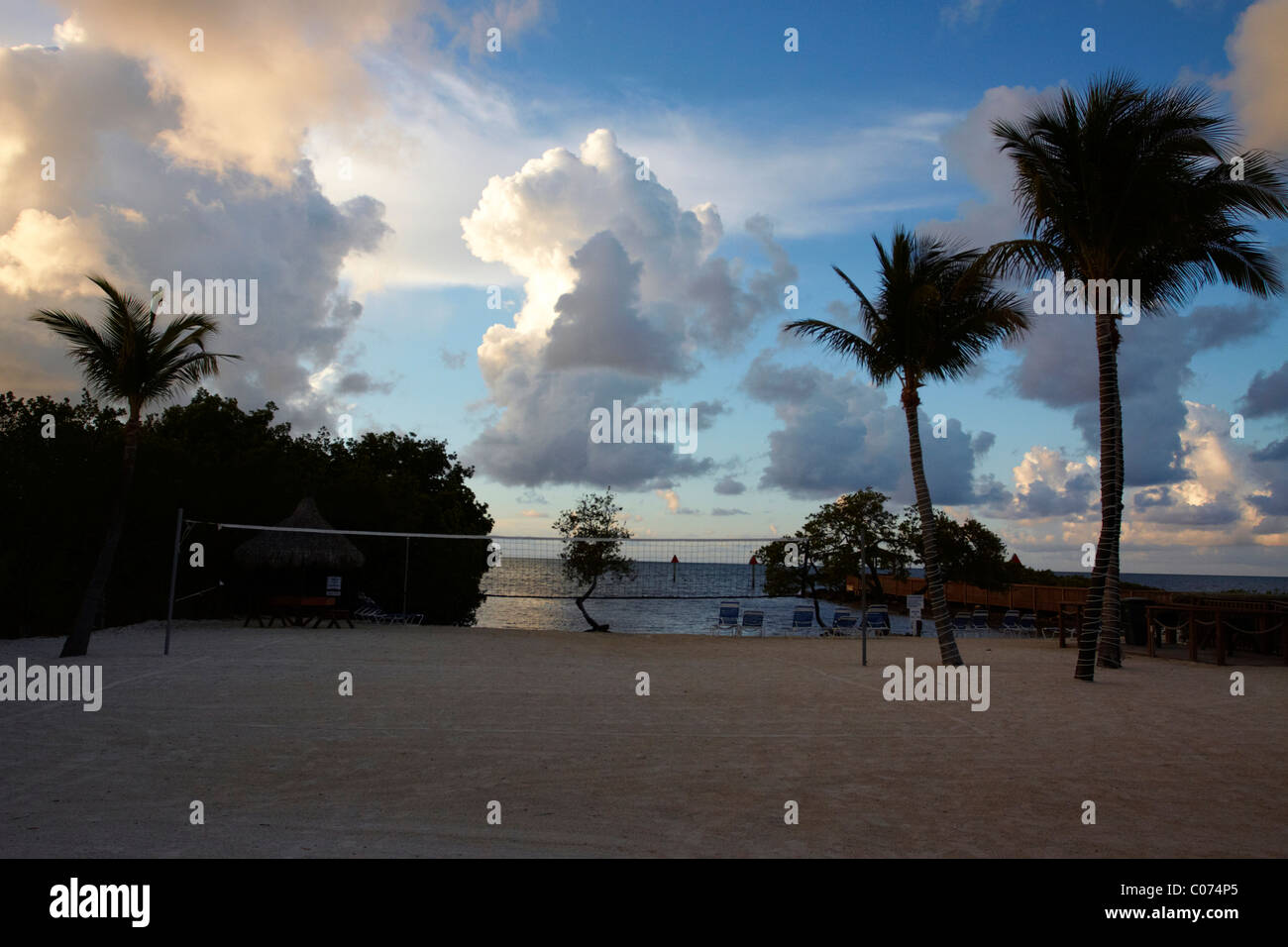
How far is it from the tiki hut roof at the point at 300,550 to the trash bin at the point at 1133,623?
18337mm

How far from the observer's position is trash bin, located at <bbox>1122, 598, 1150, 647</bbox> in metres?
18.7

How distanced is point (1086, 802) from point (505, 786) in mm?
3896

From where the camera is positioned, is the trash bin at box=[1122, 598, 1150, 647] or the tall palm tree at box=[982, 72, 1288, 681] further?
the trash bin at box=[1122, 598, 1150, 647]

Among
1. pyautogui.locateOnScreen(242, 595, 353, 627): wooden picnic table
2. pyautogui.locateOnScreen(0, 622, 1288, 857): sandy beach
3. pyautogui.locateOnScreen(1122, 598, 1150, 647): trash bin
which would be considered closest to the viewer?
pyautogui.locateOnScreen(0, 622, 1288, 857): sandy beach

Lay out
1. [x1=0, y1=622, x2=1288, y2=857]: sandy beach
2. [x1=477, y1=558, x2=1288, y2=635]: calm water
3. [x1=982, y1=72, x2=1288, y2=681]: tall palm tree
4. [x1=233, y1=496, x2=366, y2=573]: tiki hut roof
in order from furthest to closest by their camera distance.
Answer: [x1=477, y1=558, x2=1288, y2=635]: calm water < [x1=233, y1=496, x2=366, y2=573]: tiki hut roof < [x1=982, y1=72, x2=1288, y2=681]: tall palm tree < [x1=0, y1=622, x2=1288, y2=857]: sandy beach

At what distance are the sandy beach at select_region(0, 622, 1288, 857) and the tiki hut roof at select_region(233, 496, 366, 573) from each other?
337 inches

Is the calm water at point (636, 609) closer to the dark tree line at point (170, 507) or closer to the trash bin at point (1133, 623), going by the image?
the dark tree line at point (170, 507)

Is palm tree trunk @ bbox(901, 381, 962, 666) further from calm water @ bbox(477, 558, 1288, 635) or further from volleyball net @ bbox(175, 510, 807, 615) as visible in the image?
calm water @ bbox(477, 558, 1288, 635)

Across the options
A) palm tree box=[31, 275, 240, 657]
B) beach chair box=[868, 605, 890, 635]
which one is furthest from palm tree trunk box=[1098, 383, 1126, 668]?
palm tree box=[31, 275, 240, 657]

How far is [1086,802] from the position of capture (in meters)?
5.52

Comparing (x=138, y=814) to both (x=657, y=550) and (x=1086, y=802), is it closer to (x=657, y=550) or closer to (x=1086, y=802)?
(x=1086, y=802)

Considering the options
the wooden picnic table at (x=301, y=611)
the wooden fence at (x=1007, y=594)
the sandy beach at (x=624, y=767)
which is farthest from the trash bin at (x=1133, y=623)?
the wooden picnic table at (x=301, y=611)

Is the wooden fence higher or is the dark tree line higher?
the dark tree line
